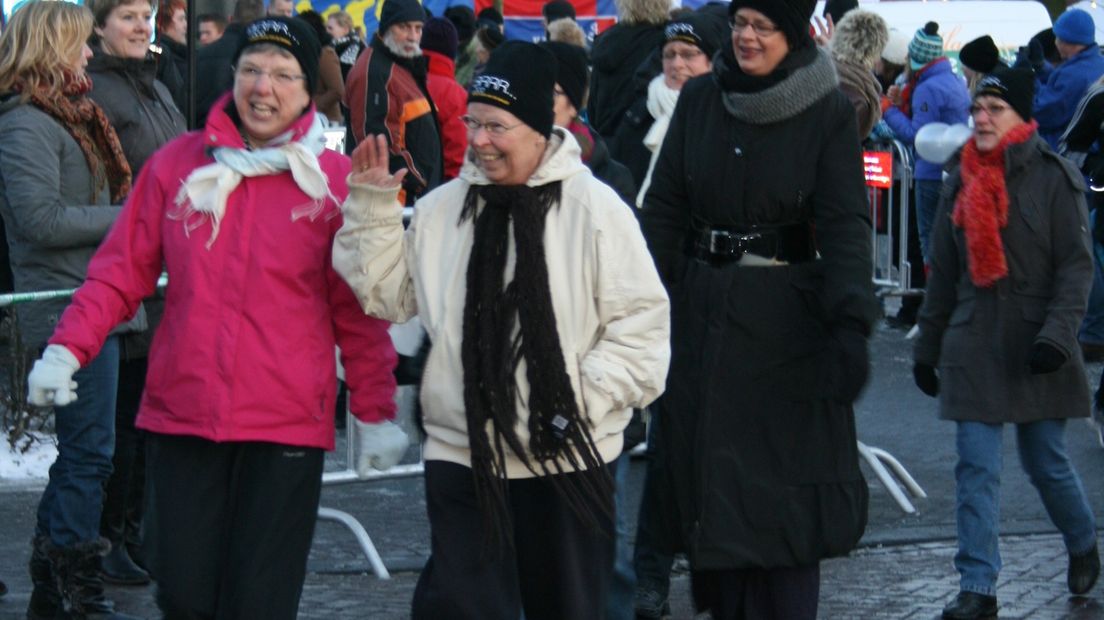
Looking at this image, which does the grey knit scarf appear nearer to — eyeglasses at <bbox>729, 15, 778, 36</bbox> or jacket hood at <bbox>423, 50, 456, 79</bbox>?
eyeglasses at <bbox>729, 15, 778, 36</bbox>

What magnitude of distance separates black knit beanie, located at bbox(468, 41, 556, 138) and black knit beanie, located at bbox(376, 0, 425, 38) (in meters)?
4.78

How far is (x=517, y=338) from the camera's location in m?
4.36

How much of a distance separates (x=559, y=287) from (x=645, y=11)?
4.28m

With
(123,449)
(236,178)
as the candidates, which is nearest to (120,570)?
(123,449)

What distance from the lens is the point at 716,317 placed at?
4.93 m

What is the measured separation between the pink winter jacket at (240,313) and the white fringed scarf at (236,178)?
0.02m

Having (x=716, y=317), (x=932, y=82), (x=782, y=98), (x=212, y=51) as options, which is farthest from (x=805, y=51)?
(x=932, y=82)

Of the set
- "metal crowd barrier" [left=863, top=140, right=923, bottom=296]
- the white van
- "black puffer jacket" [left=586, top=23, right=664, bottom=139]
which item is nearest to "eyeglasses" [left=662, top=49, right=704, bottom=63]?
"black puffer jacket" [left=586, top=23, right=664, bottom=139]

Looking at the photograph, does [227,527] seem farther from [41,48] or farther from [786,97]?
[41,48]

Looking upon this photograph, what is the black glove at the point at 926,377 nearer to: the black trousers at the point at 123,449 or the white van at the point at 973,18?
the black trousers at the point at 123,449

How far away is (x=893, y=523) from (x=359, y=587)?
2393 millimetres

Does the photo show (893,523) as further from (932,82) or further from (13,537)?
(932,82)

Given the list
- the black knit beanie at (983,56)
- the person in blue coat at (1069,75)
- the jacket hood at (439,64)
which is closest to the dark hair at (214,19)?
the jacket hood at (439,64)

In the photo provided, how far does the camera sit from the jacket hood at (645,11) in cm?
844
